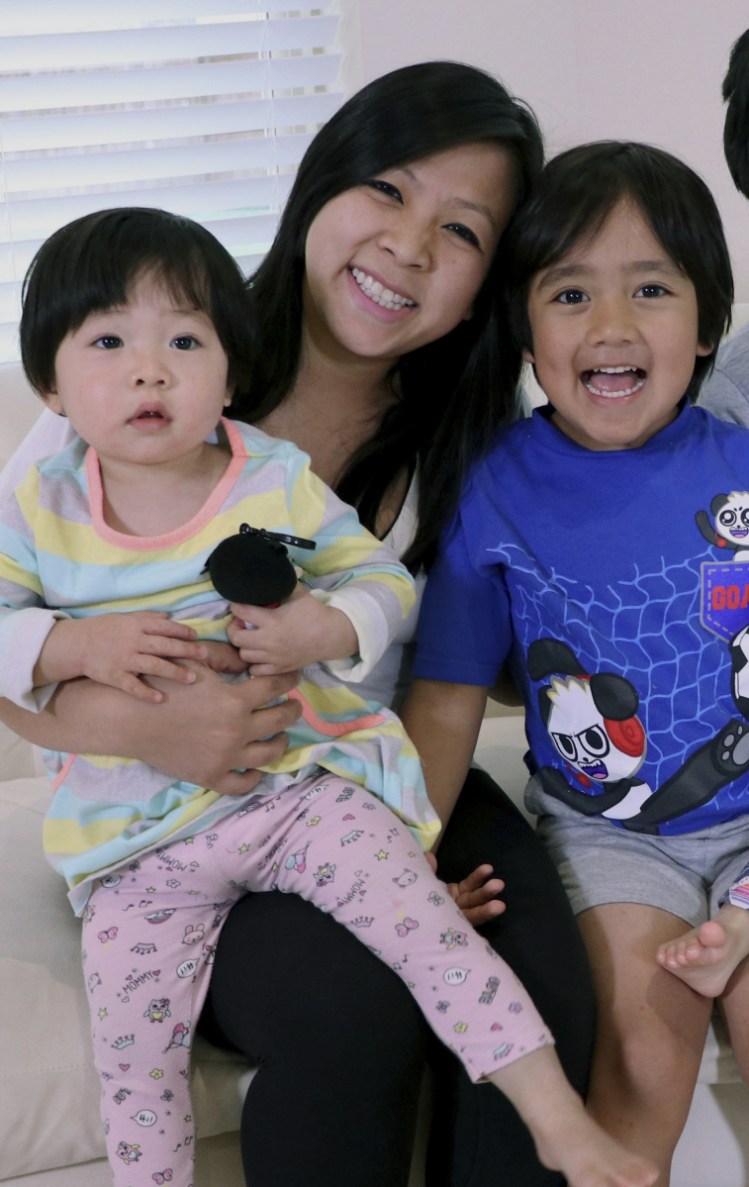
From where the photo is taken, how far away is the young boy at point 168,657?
1165mm

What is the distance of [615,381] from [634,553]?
188mm

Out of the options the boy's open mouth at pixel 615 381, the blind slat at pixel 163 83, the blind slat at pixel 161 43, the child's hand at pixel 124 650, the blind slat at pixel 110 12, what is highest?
the blind slat at pixel 110 12

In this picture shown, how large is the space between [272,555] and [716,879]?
0.61 metres

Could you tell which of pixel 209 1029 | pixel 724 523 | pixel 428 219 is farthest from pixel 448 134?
pixel 209 1029

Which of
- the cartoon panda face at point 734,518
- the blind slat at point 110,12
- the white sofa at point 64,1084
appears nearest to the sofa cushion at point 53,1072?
the white sofa at point 64,1084

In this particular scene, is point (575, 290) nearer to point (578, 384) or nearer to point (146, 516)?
point (578, 384)

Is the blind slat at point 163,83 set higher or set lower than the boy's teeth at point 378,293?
higher

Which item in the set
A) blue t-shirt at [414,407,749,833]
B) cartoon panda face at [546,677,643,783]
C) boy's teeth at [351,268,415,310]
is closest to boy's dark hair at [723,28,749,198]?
→ blue t-shirt at [414,407,749,833]

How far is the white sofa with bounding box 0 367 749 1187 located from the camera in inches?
49.9

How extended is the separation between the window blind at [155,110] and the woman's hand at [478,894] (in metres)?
1.65

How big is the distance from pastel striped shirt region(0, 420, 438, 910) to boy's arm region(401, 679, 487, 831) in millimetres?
189

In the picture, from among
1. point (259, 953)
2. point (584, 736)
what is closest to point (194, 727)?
point (259, 953)

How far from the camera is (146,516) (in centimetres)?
126

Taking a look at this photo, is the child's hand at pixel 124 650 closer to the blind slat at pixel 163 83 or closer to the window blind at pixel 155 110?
the window blind at pixel 155 110
